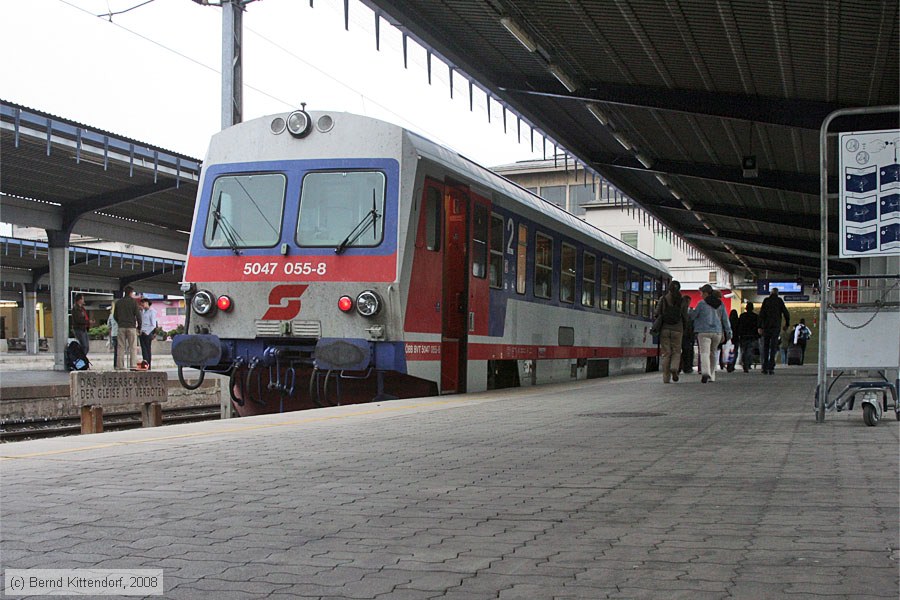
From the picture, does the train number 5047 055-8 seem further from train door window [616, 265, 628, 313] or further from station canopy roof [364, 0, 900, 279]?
train door window [616, 265, 628, 313]

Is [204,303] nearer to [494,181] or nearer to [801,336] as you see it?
[494,181]

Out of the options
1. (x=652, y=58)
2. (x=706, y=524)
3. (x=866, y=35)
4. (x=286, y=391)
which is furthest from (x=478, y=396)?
(x=706, y=524)

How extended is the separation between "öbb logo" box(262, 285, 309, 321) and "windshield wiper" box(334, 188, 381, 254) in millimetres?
652

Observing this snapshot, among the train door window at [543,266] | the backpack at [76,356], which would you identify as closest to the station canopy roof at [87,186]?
the backpack at [76,356]

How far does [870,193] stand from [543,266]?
7.91 metres

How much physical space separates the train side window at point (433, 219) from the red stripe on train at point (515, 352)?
48.2 inches

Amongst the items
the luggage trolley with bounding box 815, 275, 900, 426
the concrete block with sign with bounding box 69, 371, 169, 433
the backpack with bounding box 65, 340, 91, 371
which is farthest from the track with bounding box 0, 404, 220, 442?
the luggage trolley with bounding box 815, 275, 900, 426

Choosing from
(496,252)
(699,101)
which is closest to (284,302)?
(496,252)

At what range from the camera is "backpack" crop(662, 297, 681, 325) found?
16500 mm

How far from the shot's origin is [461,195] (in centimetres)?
1279

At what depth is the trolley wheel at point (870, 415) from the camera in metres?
8.88

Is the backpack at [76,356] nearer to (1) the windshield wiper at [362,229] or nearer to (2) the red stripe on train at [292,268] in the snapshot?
(2) the red stripe on train at [292,268]

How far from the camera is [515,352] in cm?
1518

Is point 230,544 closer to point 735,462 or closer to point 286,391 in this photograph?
point 735,462
